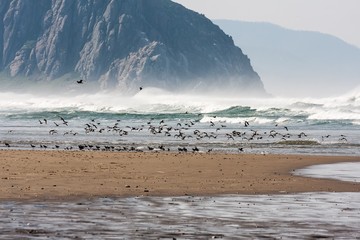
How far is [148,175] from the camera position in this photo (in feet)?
110

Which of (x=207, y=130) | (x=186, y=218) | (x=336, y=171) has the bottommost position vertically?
(x=186, y=218)

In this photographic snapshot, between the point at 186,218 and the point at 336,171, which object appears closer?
the point at 186,218

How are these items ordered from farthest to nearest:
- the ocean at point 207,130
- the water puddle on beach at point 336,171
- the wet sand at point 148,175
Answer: the ocean at point 207,130
the water puddle on beach at point 336,171
the wet sand at point 148,175

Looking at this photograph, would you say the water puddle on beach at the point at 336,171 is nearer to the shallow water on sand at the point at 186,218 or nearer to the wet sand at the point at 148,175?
the wet sand at the point at 148,175

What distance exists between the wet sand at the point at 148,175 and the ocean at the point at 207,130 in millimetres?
8675

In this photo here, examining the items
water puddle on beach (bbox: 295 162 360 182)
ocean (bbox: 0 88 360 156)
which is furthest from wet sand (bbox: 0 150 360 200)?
ocean (bbox: 0 88 360 156)

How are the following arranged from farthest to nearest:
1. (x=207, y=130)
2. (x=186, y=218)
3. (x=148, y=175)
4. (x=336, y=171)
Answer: (x=207, y=130), (x=336, y=171), (x=148, y=175), (x=186, y=218)

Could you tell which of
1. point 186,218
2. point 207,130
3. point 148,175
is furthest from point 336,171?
point 207,130

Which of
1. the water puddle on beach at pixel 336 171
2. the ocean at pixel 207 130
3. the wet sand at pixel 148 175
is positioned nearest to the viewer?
the wet sand at pixel 148 175

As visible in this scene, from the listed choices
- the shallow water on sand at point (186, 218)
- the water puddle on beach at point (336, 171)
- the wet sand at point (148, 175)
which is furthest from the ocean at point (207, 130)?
the shallow water on sand at point (186, 218)

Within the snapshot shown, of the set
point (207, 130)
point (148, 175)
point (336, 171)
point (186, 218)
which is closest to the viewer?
point (186, 218)

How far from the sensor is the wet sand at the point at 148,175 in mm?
27578

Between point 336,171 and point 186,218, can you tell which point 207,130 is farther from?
point 186,218

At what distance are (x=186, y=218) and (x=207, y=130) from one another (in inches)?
2738
